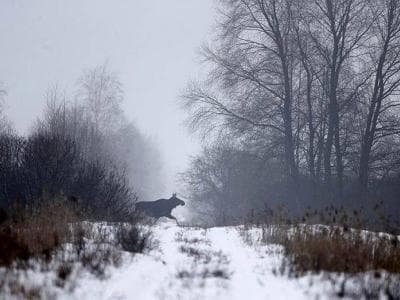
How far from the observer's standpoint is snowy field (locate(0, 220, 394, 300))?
13.8ft

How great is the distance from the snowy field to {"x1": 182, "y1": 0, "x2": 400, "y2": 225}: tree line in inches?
474

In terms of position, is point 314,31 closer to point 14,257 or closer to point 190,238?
point 190,238

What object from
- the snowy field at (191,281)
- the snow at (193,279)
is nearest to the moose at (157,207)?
the snow at (193,279)

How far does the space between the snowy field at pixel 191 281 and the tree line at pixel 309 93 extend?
12.0 metres

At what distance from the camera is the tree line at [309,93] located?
645 inches

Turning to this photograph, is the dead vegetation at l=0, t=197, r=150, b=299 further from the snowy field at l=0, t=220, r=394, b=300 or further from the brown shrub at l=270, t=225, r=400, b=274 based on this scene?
the brown shrub at l=270, t=225, r=400, b=274

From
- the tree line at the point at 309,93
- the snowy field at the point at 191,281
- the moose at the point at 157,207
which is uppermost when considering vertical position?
the tree line at the point at 309,93

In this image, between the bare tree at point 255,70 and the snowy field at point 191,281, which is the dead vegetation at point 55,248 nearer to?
the snowy field at point 191,281

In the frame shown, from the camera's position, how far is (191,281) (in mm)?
4672

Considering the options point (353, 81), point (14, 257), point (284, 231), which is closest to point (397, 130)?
point (353, 81)

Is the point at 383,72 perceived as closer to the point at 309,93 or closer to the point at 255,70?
the point at 309,93

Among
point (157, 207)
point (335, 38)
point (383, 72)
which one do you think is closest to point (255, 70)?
point (335, 38)

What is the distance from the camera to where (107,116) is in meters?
30.7

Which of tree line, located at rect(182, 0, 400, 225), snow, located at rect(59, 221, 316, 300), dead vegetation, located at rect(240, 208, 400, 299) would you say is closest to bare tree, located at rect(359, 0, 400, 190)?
tree line, located at rect(182, 0, 400, 225)
